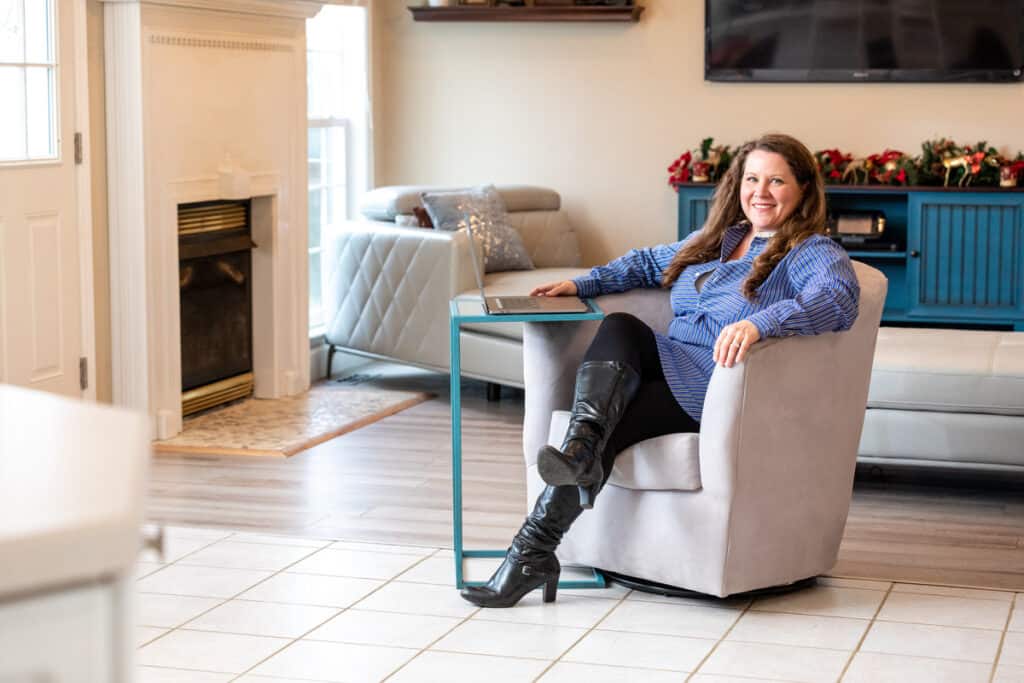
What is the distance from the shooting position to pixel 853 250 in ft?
21.2

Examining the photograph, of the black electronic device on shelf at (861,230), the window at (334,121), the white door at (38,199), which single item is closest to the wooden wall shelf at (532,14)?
the window at (334,121)

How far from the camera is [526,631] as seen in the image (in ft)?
10.2

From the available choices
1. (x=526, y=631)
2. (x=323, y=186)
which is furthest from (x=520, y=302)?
(x=323, y=186)

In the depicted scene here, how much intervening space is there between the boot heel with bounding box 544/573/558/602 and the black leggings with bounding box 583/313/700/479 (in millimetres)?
293

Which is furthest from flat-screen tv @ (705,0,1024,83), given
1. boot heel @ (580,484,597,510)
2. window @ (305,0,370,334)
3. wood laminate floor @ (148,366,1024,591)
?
boot heel @ (580,484,597,510)

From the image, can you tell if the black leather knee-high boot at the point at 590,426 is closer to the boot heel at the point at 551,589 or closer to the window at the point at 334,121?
the boot heel at the point at 551,589

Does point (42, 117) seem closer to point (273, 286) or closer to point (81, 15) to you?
point (81, 15)

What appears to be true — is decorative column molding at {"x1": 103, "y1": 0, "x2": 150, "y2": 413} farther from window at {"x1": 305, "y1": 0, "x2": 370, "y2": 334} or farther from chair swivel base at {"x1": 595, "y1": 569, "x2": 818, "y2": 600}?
chair swivel base at {"x1": 595, "y1": 569, "x2": 818, "y2": 600}

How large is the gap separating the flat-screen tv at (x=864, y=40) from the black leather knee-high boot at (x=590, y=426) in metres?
3.82

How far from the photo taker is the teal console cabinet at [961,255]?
20.5ft

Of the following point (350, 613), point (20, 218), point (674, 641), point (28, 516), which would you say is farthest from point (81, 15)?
point (28, 516)

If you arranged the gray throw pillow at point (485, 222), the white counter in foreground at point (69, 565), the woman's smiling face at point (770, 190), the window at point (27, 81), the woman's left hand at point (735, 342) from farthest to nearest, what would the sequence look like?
the gray throw pillow at point (485, 222) < the window at point (27, 81) < the woman's smiling face at point (770, 190) < the woman's left hand at point (735, 342) < the white counter in foreground at point (69, 565)

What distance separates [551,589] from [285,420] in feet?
7.82

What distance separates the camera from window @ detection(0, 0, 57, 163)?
4.45 m
